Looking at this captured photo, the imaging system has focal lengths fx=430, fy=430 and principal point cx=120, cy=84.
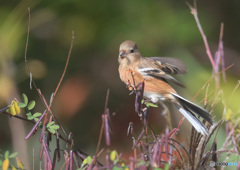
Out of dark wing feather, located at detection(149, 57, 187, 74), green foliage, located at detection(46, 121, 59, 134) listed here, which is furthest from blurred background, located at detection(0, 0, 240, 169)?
green foliage, located at detection(46, 121, 59, 134)

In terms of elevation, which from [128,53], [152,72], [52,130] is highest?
[128,53]

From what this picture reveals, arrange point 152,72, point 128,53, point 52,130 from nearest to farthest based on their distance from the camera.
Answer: point 52,130 < point 152,72 < point 128,53

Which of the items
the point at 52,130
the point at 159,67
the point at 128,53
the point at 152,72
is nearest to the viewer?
the point at 52,130

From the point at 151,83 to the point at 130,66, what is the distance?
0.68 ft

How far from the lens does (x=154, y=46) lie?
449cm

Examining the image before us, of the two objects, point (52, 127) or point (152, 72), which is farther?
point (152, 72)

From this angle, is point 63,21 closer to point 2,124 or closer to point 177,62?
point 2,124

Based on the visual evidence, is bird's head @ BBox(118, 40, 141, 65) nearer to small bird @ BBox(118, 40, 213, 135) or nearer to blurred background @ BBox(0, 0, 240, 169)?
small bird @ BBox(118, 40, 213, 135)

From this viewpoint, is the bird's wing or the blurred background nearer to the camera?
the bird's wing

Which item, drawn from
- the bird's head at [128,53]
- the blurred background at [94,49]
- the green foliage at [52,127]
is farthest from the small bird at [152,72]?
the green foliage at [52,127]

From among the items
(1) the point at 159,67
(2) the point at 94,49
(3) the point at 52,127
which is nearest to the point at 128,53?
(1) the point at 159,67

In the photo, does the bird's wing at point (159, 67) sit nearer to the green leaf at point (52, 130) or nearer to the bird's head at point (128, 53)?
the bird's head at point (128, 53)

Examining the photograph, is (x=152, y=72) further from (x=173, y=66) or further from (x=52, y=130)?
(x=52, y=130)

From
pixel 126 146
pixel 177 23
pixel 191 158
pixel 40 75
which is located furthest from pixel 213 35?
pixel 191 158
